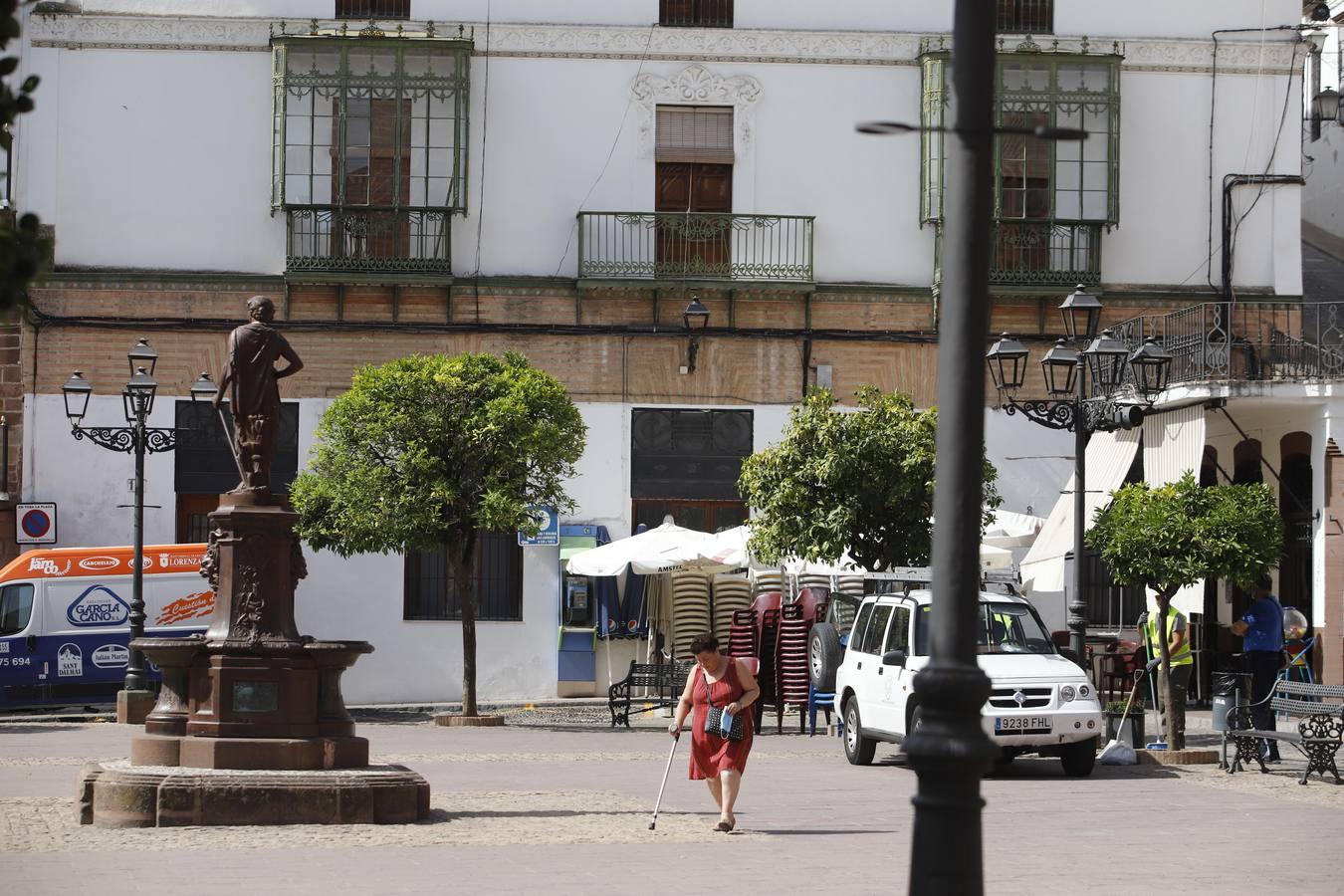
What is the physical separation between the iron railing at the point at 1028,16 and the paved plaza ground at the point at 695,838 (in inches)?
561

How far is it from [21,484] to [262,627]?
1587 cm

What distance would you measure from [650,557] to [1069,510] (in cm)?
659

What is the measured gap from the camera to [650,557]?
25.4 m

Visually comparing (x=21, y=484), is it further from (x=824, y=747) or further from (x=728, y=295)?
(x=824, y=747)

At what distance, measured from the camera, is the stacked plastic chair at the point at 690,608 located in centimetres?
2816

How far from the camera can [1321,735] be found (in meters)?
17.4

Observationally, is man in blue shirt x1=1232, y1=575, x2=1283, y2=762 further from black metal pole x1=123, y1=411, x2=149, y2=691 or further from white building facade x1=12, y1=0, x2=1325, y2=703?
black metal pole x1=123, y1=411, x2=149, y2=691

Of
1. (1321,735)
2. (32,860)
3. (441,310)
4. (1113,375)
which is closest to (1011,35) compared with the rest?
(441,310)

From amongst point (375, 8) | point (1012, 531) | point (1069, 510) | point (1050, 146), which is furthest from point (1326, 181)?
point (375, 8)

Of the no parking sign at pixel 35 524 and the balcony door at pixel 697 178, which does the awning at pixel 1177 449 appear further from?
the no parking sign at pixel 35 524

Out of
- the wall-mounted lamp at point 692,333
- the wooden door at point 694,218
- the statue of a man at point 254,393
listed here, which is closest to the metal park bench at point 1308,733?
the statue of a man at point 254,393

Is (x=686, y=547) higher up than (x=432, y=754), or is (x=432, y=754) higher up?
(x=686, y=547)

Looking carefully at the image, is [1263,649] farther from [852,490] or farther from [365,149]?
[365,149]

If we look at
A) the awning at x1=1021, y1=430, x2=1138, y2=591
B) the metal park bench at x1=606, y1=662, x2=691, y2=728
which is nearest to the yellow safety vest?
the awning at x1=1021, y1=430, x2=1138, y2=591
